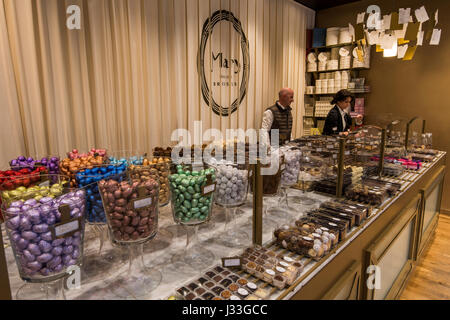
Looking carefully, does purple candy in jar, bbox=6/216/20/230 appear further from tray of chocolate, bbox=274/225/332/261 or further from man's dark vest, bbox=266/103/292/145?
man's dark vest, bbox=266/103/292/145

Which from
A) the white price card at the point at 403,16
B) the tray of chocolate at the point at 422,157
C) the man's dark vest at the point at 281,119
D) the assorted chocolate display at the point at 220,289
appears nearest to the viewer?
the assorted chocolate display at the point at 220,289

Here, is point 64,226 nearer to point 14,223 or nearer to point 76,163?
point 14,223

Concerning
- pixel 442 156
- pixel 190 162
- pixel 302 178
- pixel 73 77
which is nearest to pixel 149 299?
pixel 190 162

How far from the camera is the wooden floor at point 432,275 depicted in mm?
2471

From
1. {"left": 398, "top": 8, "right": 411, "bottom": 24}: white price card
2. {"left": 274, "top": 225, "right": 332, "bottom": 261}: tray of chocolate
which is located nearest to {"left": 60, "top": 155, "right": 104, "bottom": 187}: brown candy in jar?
{"left": 274, "top": 225, "right": 332, "bottom": 261}: tray of chocolate

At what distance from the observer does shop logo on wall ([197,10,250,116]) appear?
12.4 ft

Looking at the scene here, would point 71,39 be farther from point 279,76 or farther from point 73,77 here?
point 279,76

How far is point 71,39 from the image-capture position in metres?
2.60

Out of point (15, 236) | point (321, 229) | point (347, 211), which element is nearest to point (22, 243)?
point (15, 236)

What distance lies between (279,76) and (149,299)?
4610mm

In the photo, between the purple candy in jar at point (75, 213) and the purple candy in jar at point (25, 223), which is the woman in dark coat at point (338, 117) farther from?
the purple candy in jar at point (25, 223)

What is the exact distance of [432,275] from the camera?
276 centimetres

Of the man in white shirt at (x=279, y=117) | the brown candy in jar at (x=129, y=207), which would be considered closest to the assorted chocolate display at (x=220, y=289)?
the brown candy in jar at (x=129, y=207)

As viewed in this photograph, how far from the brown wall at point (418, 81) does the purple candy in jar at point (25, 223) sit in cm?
518
